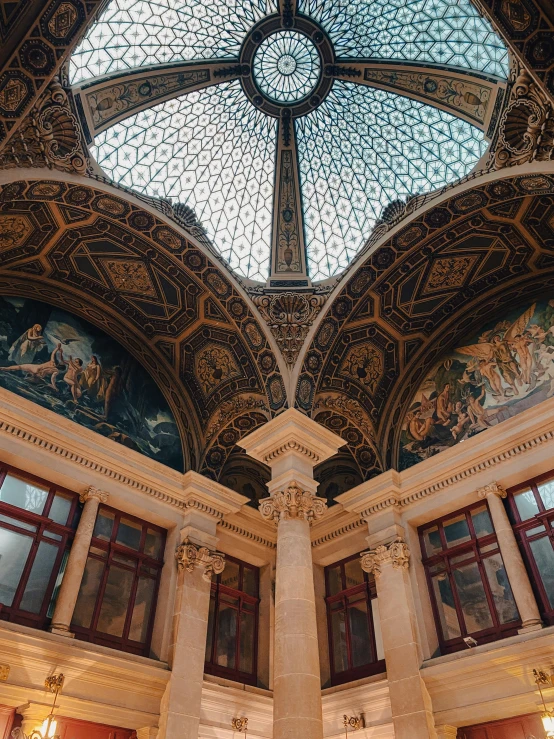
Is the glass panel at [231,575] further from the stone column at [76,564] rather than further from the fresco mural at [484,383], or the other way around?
the fresco mural at [484,383]

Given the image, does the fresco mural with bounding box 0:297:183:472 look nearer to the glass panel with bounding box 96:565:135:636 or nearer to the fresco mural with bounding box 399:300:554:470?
the glass panel with bounding box 96:565:135:636

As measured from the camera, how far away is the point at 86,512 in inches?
459

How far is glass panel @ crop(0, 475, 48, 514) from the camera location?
434 inches

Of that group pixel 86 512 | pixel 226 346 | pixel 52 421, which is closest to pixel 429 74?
pixel 226 346

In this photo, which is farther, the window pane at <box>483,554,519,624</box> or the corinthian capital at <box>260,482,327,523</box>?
the window pane at <box>483,554,519,624</box>

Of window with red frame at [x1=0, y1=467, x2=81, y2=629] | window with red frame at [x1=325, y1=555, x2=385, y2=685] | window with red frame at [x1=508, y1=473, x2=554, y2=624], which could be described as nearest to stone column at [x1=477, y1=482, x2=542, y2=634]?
window with red frame at [x1=508, y1=473, x2=554, y2=624]

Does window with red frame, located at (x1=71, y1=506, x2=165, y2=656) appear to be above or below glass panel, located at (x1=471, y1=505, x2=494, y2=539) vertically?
below

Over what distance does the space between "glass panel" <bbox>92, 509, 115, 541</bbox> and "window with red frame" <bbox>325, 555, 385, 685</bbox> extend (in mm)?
5529

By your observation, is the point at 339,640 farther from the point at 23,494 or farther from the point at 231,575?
the point at 23,494

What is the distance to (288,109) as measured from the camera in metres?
14.5

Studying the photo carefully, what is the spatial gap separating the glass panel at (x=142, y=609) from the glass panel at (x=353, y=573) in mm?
4665

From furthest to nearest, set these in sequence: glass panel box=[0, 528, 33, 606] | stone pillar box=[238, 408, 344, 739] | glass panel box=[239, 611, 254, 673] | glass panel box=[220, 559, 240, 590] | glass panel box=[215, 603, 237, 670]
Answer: glass panel box=[220, 559, 240, 590], glass panel box=[239, 611, 254, 673], glass panel box=[215, 603, 237, 670], glass panel box=[0, 528, 33, 606], stone pillar box=[238, 408, 344, 739]

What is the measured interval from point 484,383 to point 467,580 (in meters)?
4.25

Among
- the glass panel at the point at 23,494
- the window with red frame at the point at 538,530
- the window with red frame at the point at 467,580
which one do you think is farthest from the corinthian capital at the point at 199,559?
the window with red frame at the point at 538,530
